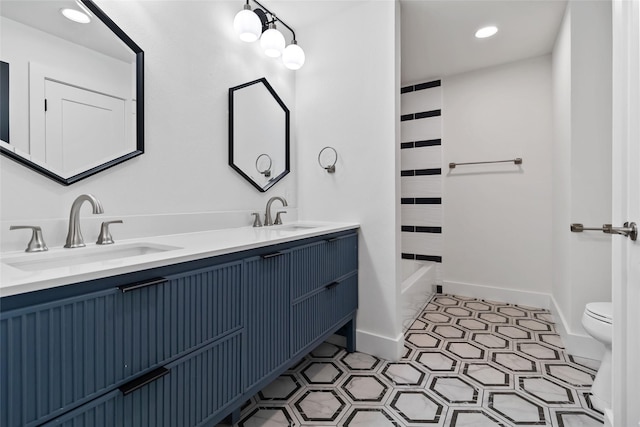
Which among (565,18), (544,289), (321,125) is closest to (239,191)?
(321,125)

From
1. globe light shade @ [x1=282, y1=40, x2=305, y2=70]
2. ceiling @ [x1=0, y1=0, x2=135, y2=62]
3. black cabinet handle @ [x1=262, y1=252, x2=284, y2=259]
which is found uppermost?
globe light shade @ [x1=282, y1=40, x2=305, y2=70]

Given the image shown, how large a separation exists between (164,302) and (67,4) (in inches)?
47.9

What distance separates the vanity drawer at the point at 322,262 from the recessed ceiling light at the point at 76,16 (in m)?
1.27

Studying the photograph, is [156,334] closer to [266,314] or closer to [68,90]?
[266,314]

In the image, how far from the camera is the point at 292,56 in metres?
2.08

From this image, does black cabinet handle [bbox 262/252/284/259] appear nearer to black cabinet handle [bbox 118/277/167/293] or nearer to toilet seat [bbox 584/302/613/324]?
black cabinet handle [bbox 118/277/167/293]

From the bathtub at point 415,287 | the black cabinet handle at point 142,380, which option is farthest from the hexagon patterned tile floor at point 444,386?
the black cabinet handle at point 142,380

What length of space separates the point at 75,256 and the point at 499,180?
318cm

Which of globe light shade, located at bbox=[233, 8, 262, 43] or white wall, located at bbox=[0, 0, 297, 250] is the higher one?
globe light shade, located at bbox=[233, 8, 262, 43]

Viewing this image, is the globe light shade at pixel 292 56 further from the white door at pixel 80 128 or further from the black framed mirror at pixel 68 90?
the white door at pixel 80 128

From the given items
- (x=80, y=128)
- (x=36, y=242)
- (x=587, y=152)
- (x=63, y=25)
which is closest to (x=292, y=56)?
(x=63, y=25)

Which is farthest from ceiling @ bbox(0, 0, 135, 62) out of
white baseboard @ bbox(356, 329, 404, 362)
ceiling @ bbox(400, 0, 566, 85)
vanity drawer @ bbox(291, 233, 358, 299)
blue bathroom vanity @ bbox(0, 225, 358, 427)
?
white baseboard @ bbox(356, 329, 404, 362)

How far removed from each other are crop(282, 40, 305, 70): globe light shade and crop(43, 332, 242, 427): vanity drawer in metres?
1.68

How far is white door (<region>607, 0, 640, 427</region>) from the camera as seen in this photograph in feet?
3.13
